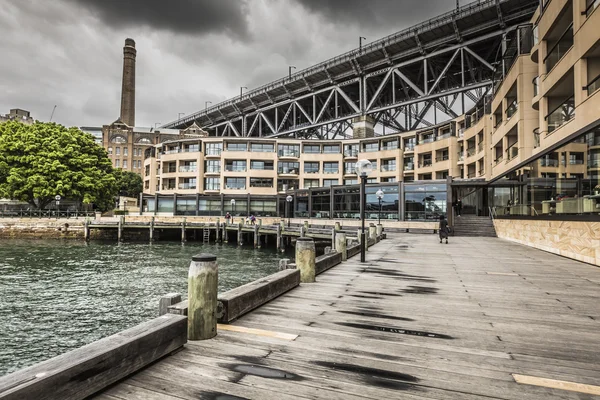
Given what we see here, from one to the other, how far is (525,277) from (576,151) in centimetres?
675

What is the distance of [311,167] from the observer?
6284 cm

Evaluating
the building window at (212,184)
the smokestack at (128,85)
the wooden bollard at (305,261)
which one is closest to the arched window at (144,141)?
the smokestack at (128,85)

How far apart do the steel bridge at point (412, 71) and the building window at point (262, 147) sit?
35.0 feet

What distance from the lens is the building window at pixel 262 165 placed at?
6208cm

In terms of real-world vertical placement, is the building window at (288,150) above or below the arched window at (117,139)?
below

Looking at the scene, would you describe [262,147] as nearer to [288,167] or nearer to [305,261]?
[288,167]

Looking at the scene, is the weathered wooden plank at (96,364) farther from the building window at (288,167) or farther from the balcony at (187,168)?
the balcony at (187,168)

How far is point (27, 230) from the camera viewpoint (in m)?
45.9

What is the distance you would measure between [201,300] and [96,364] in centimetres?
140

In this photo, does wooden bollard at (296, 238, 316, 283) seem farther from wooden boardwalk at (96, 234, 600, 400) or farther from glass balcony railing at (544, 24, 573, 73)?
glass balcony railing at (544, 24, 573, 73)

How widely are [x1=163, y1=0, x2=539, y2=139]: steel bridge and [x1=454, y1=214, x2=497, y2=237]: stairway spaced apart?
12197 mm

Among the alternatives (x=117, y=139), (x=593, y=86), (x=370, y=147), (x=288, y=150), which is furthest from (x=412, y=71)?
(x=117, y=139)

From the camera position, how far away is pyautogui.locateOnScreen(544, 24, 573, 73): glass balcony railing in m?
14.6

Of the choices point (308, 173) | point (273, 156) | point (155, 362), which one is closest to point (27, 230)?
point (273, 156)
